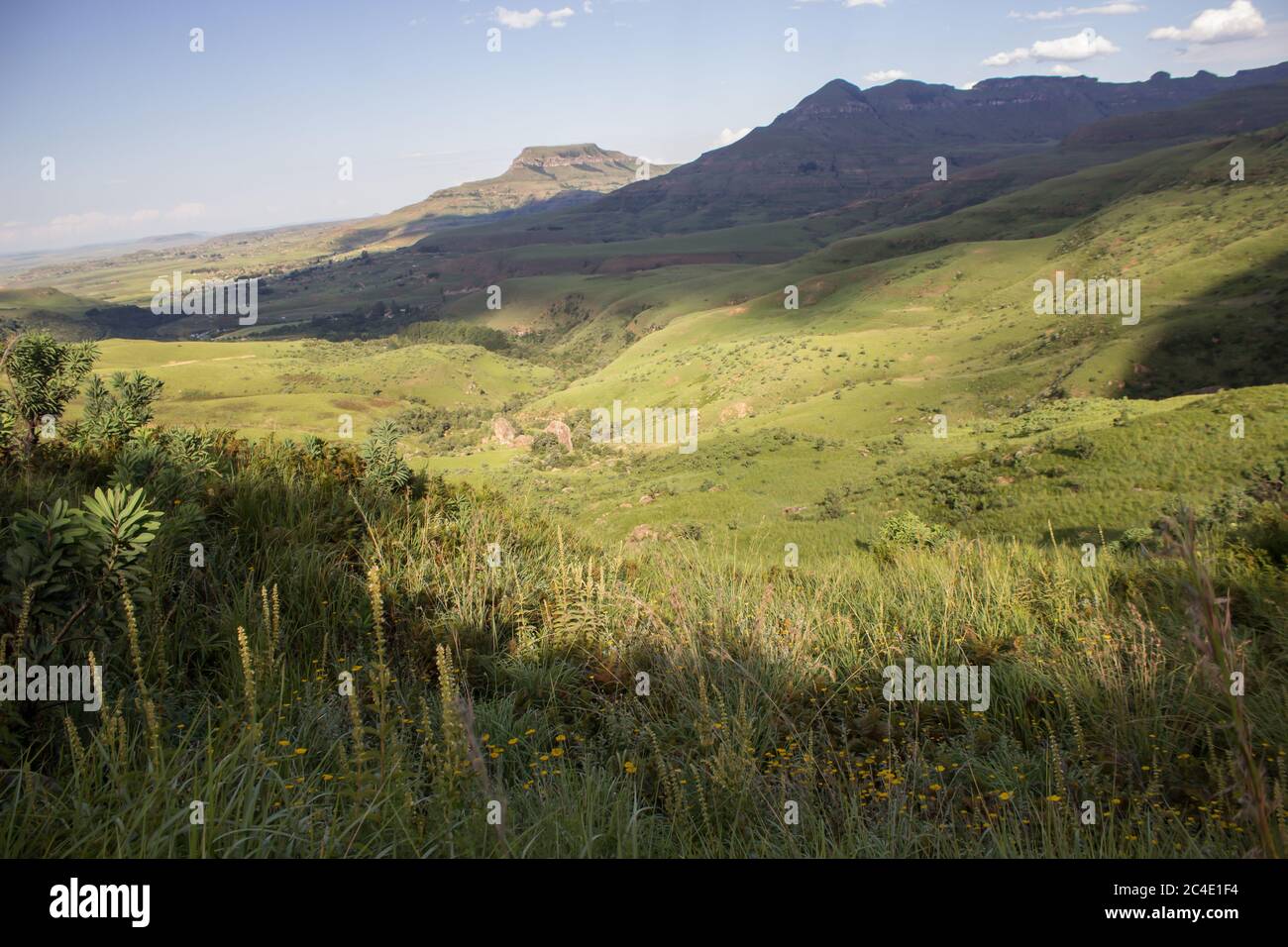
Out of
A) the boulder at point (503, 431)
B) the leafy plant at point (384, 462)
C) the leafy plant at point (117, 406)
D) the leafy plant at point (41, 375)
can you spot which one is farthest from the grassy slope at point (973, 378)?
the leafy plant at point (41, 375)

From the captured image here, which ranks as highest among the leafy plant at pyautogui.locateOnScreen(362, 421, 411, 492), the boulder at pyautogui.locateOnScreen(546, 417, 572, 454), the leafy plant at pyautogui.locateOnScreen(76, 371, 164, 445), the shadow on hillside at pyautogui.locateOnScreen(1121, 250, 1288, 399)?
the shadow on hillside at pyautogui.locateOnScreen(1121, 250, 1288, 399)

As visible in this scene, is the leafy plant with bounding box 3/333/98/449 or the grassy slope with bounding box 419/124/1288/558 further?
the grassy slope with bounding box 419/124/1288/558

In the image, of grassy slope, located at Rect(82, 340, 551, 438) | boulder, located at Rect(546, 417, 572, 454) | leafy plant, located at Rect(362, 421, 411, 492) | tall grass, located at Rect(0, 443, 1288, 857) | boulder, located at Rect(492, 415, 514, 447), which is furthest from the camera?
grassy slope, located at Rect(82, 340, 551, 438)

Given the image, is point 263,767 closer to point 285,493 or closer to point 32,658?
point 32,658

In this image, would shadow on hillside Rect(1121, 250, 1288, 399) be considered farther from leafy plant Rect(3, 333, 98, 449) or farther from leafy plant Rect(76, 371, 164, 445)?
leafy plant Rect(3, 333, 98, 449)

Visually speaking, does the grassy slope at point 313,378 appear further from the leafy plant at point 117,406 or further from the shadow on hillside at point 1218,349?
the leafy plant at point 117,406

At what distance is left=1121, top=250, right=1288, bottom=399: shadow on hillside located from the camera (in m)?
38.8

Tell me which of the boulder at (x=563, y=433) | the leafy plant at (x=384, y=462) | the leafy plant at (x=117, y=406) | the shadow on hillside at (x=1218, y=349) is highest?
the shadow on hillside at (x=1218, y=349)

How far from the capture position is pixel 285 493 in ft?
19.1

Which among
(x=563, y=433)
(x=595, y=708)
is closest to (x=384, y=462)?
(x=595, y=708)

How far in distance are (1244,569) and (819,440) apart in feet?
119

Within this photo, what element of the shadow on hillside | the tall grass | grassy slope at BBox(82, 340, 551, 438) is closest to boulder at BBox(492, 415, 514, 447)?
grassy slope at BBox(82, 340, 551, 438)

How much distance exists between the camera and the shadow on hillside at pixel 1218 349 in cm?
3878

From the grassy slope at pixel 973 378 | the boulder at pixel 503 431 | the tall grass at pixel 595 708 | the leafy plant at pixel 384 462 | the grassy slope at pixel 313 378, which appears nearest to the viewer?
the tall grass at pixel 595 708
